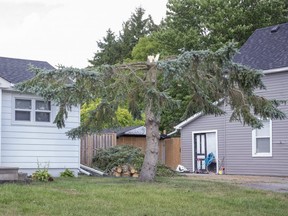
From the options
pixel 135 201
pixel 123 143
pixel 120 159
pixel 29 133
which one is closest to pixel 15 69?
pixel 29 133

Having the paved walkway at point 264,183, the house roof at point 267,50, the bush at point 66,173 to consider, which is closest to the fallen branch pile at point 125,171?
the bush at point 66,173

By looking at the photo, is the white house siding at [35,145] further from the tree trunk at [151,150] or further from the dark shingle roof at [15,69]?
the tree trunk at [151,150]

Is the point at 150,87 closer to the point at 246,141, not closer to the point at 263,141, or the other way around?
the point at 263,141

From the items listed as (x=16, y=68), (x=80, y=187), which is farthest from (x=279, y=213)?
(x=16, y=68)

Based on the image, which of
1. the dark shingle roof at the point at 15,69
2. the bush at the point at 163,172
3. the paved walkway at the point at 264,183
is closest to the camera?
the paved walkway at the point at 264,183

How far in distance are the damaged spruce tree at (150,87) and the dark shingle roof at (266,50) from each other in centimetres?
611

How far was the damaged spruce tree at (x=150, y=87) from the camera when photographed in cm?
1301

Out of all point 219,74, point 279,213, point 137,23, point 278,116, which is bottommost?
point 279,213

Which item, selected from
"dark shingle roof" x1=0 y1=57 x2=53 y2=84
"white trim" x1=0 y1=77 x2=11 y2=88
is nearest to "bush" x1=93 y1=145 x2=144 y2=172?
"dark shingle roof" x1=0 y1=57 x2=53 y2=84

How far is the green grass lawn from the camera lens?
8.81m

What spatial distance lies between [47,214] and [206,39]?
78.0 ft

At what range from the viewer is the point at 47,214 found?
328 inches

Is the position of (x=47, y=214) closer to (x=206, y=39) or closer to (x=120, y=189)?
(x=120, y=189)

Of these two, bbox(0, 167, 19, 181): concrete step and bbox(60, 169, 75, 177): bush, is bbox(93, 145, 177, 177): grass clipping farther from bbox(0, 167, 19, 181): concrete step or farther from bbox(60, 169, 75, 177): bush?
bbox(0, 167, 19, 181): concrete step
